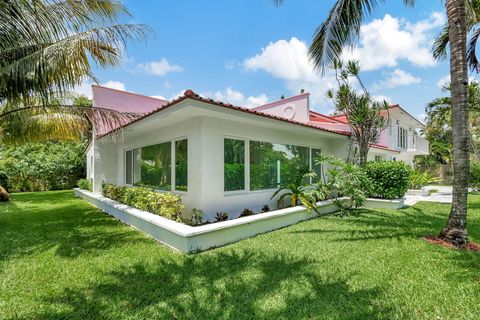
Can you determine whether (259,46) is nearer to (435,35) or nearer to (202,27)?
(202,27)

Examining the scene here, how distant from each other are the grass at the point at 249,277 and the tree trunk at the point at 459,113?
3.23 ft

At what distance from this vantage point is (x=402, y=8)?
29.5ft

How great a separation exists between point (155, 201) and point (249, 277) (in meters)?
4.70

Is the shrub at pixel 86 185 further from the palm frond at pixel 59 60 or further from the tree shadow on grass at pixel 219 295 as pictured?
the tree shadow on grass at pixel 219 295

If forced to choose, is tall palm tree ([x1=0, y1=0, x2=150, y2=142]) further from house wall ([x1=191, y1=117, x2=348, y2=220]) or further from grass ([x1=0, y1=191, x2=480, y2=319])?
grass ([x1=0, y1=191, x2=480, y2=319])

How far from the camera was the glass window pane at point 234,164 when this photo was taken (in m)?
9.35

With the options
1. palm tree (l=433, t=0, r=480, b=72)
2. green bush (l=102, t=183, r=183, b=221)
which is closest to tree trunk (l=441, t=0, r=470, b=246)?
palm tree (l=433, t=0, r=480, b=72)

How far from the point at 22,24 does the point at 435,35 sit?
15065 mm

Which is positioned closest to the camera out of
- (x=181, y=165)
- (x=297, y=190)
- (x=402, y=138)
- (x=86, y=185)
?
(x=181, y=165)

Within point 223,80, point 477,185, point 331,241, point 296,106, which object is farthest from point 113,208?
point 477,185

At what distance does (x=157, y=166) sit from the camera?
1147 centimetres

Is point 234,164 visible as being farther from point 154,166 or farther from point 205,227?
point 154,166

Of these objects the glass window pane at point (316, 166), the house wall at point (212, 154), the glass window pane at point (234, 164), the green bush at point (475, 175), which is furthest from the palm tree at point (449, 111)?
the glass window pane at point (234, 164)

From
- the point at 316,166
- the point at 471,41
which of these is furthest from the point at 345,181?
the point at 471,41
